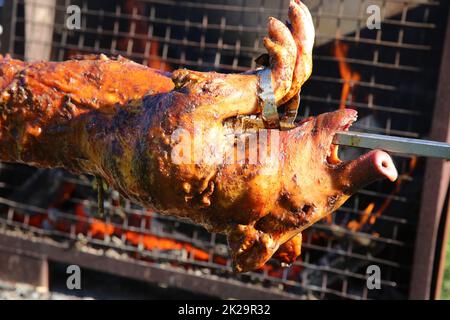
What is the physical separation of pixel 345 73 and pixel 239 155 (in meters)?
2.36

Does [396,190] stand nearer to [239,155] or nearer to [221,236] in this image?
[221,236]

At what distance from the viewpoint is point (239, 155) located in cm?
196

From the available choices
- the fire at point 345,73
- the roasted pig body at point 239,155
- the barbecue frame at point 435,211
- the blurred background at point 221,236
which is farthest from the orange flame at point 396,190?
the roasted pig body at point 239,155

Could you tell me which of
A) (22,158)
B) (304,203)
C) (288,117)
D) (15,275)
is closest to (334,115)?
(288,117)

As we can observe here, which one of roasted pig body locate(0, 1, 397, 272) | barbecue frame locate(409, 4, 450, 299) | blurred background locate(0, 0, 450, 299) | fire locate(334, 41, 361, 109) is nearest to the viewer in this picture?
roasted pig body locate(0, 1, 397, 272)

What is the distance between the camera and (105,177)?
7.47ft

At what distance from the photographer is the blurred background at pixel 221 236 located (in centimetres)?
399

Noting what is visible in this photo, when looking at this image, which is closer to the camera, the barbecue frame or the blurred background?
the barbecue frame

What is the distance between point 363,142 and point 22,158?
1298 mm

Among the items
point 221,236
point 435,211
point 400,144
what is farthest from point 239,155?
point 221,236

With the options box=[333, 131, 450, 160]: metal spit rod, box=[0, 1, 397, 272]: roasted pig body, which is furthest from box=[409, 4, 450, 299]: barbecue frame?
box=[333, 131, 450, 160]: metal spit rod

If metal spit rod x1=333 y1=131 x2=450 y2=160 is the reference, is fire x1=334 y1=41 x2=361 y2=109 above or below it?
above

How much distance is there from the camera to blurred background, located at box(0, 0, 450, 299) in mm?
3986

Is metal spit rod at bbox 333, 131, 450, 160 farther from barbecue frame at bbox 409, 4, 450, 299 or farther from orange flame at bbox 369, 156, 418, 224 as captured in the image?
orange flame at bbox 369, 156, 418, 224
